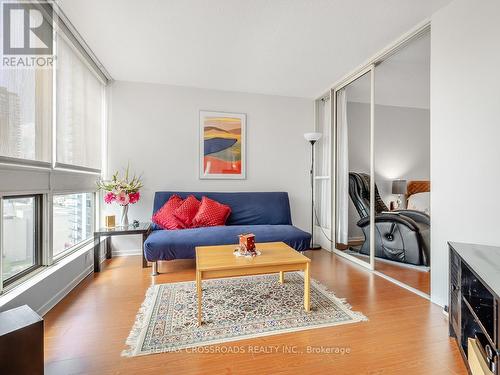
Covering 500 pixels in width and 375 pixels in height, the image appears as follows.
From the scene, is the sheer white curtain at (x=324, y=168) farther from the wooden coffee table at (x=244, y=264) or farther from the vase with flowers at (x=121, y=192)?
the vase with flowers at (x=121, y=192)

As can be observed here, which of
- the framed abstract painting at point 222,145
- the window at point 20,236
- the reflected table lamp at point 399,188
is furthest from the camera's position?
the framed abstract painting at point 222,145

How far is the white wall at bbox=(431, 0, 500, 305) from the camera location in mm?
1654

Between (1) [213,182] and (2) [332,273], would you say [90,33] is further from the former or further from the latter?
(2) [332,273]

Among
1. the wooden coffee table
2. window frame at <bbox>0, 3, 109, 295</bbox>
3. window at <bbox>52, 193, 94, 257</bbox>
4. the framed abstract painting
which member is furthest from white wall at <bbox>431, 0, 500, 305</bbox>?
window at <bbox>52, 193, 94, 257</bbox>

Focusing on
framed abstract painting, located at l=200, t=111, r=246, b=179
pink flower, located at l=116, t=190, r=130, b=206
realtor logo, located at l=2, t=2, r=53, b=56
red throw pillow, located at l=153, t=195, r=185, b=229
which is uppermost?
realtor logo, located at l=2, t=2, r=53, b=56

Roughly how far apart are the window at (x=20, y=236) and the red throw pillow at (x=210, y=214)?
1595 millimetres

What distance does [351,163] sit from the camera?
3.48m

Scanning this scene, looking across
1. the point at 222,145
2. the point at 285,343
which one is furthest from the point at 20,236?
the point at 222,145

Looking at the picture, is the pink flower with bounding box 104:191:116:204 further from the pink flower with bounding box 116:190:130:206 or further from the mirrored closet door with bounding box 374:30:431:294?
the mirrored closet door with bounding box 374:30:431:294

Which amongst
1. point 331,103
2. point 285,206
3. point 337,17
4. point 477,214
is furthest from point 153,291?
point 331,103

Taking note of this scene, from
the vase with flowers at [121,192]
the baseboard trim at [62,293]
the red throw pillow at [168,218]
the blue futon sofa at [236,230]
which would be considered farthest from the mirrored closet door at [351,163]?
the baseboard trim at [62,293]

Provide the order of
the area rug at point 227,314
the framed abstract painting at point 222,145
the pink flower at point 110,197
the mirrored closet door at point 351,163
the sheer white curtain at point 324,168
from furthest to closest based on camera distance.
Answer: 1. the sheer white curtain at point 324,168
2. the framed abstract painting at point 222,145
3. the mirrored closet door at point 351,163
4. the pink flower at point 110,197
5. the area rug at point 227,314

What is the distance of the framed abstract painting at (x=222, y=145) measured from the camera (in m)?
3.66

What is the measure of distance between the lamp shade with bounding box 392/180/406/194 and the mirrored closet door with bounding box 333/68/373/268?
0.61 metres
